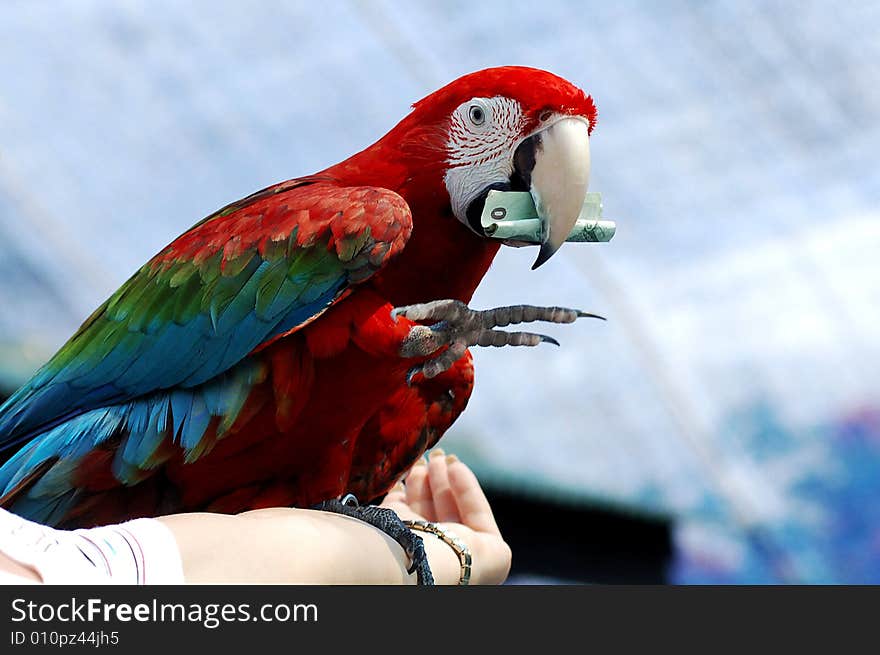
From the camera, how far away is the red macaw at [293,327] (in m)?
0.94

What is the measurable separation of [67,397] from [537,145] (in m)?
0.55

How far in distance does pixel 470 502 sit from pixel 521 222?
33 centimetres

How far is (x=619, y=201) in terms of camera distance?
8.71ft

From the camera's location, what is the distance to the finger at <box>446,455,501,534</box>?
1.09 meters

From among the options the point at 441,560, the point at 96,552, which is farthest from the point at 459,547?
the point at 96,552

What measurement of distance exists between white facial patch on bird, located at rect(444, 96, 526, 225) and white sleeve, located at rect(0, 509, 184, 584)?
1.75 ft

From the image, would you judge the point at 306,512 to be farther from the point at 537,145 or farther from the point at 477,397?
the point at 477,397

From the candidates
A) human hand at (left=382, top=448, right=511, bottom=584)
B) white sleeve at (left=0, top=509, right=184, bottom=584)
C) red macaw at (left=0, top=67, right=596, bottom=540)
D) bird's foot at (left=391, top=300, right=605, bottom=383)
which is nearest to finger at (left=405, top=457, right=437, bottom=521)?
human hand at (left=382, top=448, right=511, bottom=584)

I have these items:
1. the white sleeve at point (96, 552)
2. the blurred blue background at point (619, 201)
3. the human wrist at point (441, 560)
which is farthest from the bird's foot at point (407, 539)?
the blurred blue background at point (619, 201)

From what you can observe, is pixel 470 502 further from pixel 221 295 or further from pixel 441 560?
pixel 221 295

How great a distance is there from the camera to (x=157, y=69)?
2.49 meters

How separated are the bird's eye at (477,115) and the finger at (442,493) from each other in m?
0.41

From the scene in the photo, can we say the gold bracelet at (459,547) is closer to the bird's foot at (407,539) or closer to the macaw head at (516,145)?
the bird's foot at (407,539)
